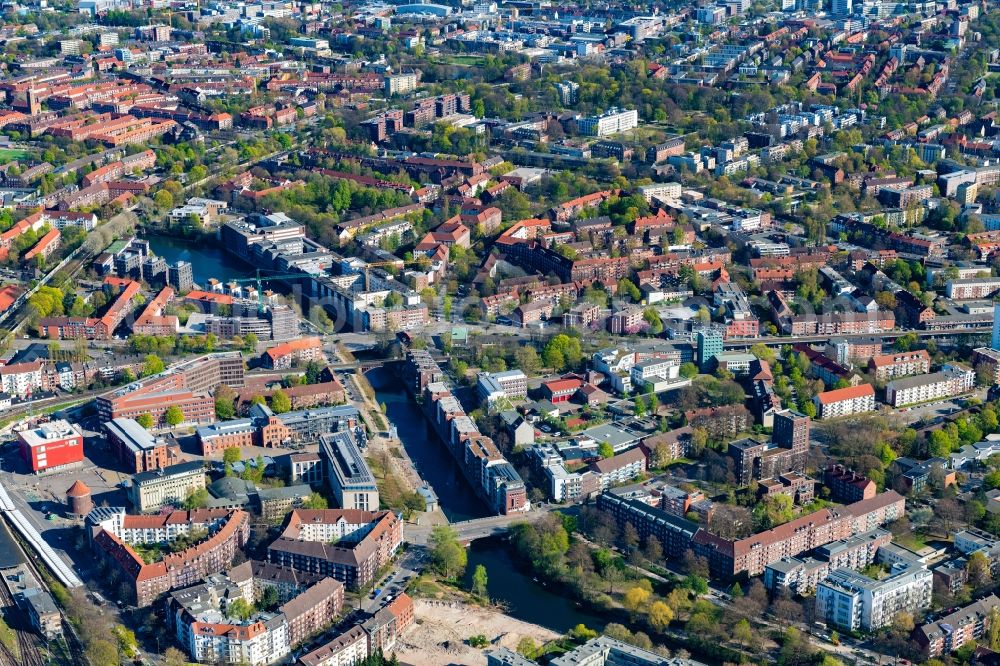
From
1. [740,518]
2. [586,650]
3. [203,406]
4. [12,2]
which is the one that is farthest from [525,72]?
[586,650]

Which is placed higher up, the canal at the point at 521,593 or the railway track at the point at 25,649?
the railway track at the point at 25,649

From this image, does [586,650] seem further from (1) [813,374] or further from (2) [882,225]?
(2) [882,225]

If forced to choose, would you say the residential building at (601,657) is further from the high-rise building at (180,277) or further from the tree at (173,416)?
the high-rise building at (180,277)

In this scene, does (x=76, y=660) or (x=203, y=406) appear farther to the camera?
(x=203, y=406)

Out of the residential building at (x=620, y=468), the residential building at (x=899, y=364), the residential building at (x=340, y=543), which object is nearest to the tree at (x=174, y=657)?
the residential building at (x=340, y=543)

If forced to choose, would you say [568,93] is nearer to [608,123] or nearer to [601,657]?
[608,123]

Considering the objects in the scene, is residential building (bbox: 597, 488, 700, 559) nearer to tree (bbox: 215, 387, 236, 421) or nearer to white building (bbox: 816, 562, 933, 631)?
white building (bbox: 816, 562, 933, 631)

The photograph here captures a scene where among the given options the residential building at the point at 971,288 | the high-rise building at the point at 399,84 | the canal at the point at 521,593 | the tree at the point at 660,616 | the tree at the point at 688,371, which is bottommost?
the canal at the point at 521,593

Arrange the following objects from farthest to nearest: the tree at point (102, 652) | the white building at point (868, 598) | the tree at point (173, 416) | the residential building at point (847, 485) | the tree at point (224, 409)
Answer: the tree at point (224, 409)
the tree at point (173, 416)
the residential building at point (847, 485)
the white building at point (868, 598)
the tree at point (102, 652)
